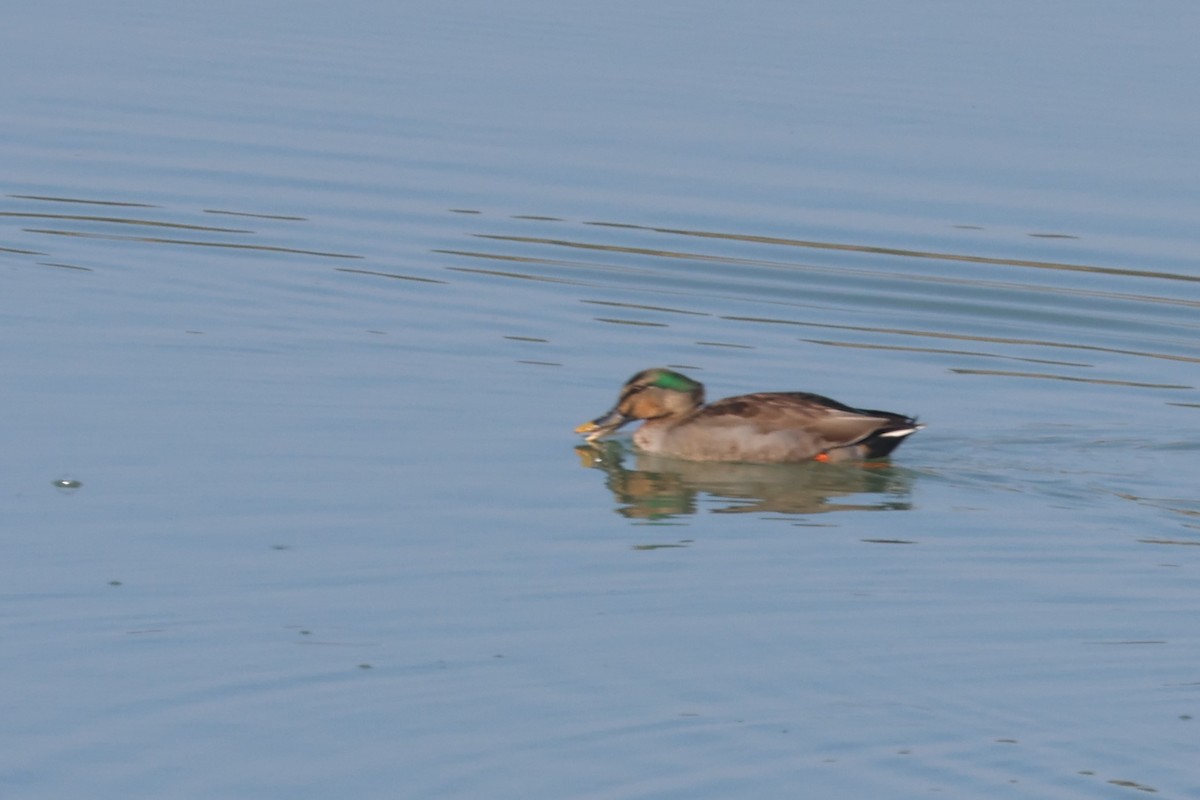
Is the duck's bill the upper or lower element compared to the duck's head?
lower

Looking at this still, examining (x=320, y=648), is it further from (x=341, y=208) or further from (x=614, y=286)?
(x=341, y=208)

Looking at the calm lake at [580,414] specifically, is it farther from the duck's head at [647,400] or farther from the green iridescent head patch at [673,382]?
the green iridescent head patch at [673,382]

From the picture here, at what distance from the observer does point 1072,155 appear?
68.9 feet

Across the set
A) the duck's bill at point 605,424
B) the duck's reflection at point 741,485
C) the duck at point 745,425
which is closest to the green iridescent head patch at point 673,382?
the duck at point 745,425

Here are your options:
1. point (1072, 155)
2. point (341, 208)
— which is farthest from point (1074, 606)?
point (1072, 155)

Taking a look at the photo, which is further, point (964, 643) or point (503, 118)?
point (503, 118)

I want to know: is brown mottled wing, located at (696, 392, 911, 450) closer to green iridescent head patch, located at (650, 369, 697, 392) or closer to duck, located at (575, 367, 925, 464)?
duck, located at (575, 367, 925, 464)

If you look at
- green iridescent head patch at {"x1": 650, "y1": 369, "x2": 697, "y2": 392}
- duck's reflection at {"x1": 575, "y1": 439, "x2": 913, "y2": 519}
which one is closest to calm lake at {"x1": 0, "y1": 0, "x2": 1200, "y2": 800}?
duck's reflection at {"x1": 575, "y1": 439, "x2": 913, "y2": 519}

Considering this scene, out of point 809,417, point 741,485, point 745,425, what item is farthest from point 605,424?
point 809,417

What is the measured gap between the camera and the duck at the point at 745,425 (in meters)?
12.8

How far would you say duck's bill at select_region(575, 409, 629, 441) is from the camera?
43.6 feet

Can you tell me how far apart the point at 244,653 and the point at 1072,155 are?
13391 mm

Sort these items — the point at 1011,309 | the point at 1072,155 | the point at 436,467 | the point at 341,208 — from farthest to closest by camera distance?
the point at 1072,155, the point at 341,208, the point at 1011,309, the point at 436,467

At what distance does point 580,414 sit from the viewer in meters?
13.7
